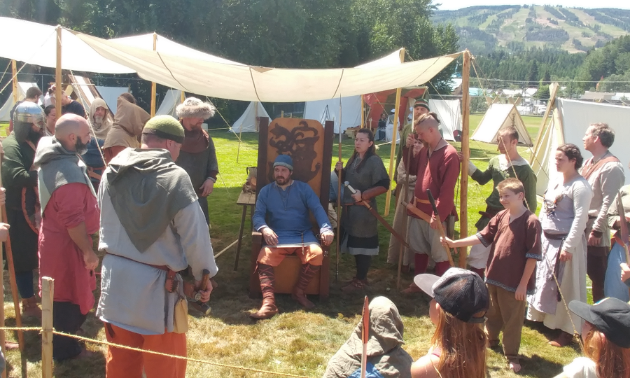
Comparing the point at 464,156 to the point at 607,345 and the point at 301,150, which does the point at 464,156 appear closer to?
the point at 301,150

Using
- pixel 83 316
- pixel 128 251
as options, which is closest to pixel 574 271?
pixel 128 251

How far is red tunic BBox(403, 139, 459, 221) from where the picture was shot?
13.7 feet

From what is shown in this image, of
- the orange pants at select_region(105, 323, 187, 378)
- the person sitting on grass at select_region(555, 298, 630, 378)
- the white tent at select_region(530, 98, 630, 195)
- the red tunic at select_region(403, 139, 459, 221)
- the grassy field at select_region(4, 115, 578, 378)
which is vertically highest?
the white tent at select_region(530, 98, 630, 195)

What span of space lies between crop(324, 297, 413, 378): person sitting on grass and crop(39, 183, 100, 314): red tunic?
1.66m

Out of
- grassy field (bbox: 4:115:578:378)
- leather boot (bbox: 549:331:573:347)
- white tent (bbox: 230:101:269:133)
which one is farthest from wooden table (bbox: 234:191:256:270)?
white tent (bbox: 230:101:269:133)

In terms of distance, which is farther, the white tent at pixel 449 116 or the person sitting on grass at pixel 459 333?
the white tent at pixel 449 116

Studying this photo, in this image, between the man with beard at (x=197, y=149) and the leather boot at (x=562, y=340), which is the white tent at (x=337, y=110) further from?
the leather boot at (x=562, y=340)

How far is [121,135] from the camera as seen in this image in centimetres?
479

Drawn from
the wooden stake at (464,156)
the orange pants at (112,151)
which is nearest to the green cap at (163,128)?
the wooden stake at (464,156)

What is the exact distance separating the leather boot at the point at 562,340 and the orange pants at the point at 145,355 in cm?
279

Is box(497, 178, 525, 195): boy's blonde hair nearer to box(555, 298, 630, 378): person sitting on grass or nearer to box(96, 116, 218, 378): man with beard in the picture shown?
box(555, 298, 630, 378): person sitting on grass

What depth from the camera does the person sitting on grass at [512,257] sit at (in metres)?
3.20

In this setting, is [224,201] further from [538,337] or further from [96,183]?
[538,337]

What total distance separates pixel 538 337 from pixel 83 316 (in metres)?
3.30
